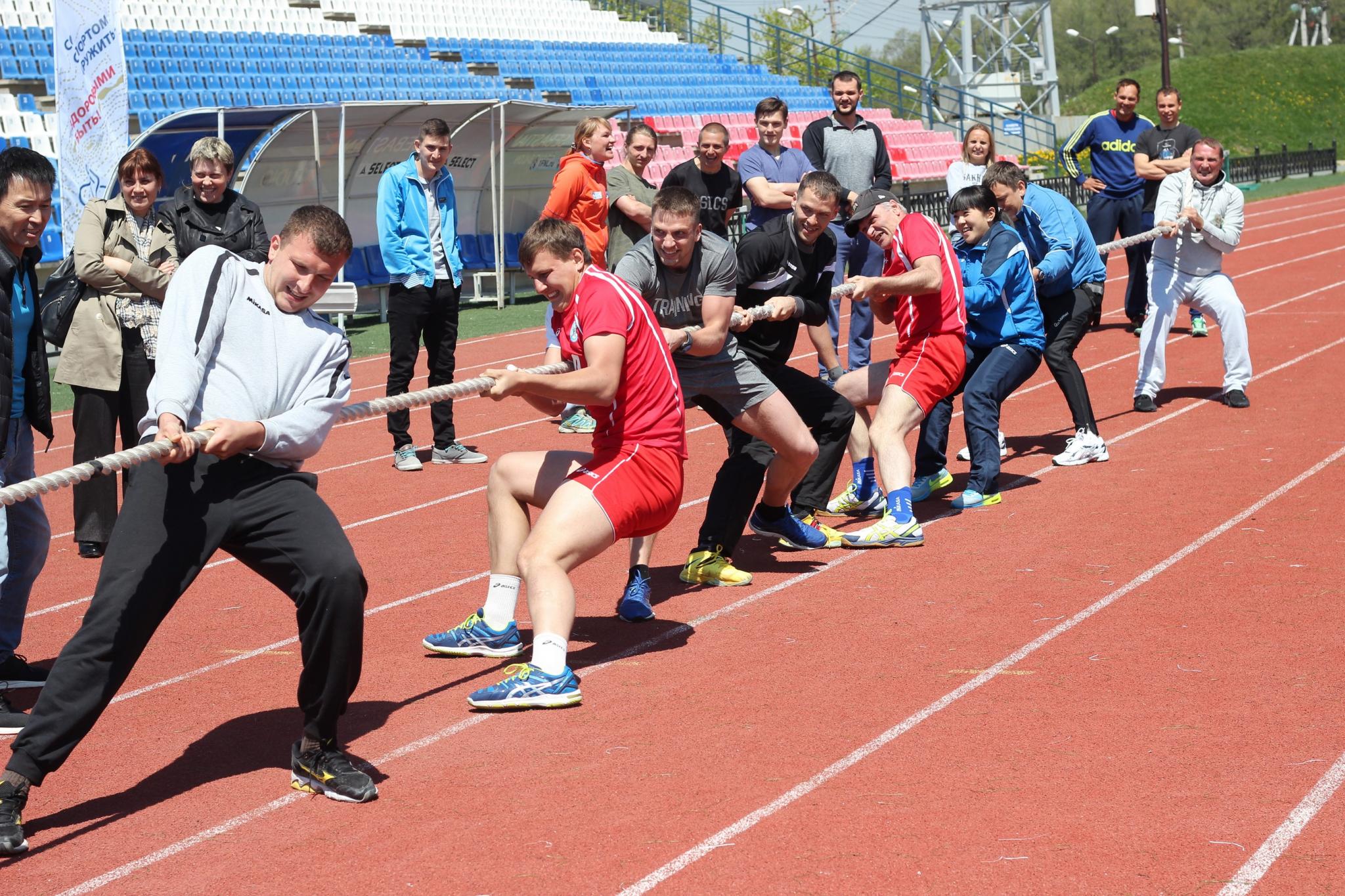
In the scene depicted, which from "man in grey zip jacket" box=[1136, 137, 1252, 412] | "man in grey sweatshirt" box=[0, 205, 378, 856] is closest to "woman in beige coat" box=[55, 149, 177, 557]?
"man in grey sweatshirt" box=[0, 205, 378, 856]

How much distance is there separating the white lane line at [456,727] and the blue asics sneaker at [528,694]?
0.24 ft

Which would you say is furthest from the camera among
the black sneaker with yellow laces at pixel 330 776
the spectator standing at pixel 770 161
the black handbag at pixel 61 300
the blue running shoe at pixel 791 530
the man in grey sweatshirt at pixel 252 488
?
the spectator standing at pixel 770 161

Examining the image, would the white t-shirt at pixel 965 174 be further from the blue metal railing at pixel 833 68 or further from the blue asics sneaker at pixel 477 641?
the blue metal railing at pixel 833 68

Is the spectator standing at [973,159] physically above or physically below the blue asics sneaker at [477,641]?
above

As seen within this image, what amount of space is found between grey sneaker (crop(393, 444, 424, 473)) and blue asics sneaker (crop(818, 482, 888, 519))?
3.11 metres

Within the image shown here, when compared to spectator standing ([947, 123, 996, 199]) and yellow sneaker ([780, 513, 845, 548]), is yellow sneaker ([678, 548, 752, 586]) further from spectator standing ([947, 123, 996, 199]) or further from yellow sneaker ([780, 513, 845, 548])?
spectator standing ([947, 123, 996, 199])

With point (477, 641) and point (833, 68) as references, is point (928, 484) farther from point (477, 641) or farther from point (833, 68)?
point (833, 68)

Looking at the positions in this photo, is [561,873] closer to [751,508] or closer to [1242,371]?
[751,508]

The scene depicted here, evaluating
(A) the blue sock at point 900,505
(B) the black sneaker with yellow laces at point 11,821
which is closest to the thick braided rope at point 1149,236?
(A) the blue sock at point 900,505

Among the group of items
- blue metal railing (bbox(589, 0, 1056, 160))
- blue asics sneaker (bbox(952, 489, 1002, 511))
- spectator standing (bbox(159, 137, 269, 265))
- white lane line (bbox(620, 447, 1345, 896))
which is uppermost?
blue metal railing (bbox(589, 0, 1056, 160))

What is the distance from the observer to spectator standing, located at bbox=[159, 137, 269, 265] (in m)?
7.51

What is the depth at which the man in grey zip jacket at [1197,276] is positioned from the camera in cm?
1058

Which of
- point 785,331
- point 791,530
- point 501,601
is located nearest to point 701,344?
A: point 785,331

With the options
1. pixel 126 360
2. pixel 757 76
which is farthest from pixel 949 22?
pixel 126 360
